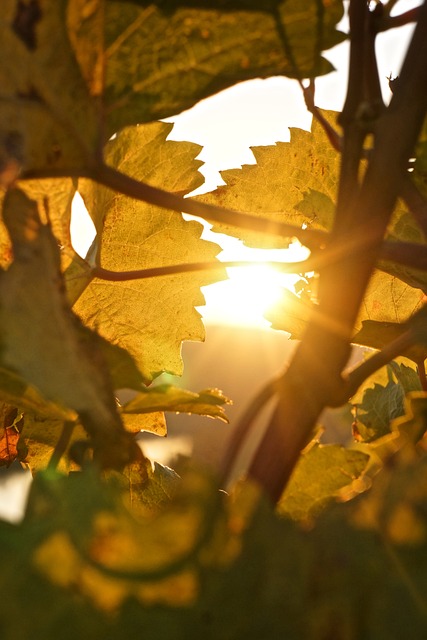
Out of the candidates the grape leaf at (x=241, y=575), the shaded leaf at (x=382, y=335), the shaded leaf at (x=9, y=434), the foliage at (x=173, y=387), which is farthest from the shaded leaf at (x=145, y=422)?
the grape leaf at (x=241, y=575)

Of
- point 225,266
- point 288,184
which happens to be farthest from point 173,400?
point 288,184

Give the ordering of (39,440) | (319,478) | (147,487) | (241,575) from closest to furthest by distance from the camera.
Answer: (241,575) → (319,478) → (147,487) → (39,440)

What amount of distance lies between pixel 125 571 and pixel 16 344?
213mm

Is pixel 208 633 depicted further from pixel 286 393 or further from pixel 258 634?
pixel 286 393

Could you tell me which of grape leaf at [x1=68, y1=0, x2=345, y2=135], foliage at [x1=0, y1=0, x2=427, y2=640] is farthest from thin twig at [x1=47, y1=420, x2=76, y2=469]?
grape leaf at [x1=68, y1=0, x2=345, y2=135]

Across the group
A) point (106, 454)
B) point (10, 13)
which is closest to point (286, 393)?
point (106, 454)

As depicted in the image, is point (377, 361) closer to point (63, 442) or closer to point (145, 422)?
point (63, 442)

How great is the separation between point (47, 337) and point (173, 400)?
0.16 metres

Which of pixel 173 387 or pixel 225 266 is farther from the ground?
pixel 225 266

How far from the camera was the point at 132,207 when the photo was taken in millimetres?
1246

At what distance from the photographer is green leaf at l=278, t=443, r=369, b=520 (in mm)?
837

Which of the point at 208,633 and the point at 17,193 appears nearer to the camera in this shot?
the point at 208,633

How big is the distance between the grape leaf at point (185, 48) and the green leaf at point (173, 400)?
25 cm

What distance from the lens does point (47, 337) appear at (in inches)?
24.6
